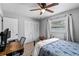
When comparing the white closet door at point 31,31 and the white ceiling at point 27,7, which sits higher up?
the white ceiling at point 27,7

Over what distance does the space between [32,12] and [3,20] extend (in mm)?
309

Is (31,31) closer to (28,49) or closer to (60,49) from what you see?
(28,49)

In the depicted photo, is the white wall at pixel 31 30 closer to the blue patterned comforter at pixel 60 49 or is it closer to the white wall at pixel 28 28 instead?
the white wall at pixel 28 28

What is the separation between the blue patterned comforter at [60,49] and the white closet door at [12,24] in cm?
36

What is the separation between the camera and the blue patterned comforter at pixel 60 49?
2.37 feet

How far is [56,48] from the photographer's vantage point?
2.54 feet

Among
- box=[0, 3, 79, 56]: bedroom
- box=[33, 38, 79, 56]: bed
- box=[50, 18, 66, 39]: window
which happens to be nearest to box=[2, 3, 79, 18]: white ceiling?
box=[0, 3, 79, 56]: bedroom

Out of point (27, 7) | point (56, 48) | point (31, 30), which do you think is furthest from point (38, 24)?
point (56, 48)

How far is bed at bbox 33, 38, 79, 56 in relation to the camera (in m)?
0.73

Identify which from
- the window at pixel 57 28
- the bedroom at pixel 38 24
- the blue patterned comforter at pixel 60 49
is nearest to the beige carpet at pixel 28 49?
the bedroom at pixel 38 24

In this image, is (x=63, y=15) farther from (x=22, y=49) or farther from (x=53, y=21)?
(x=22, y=49)

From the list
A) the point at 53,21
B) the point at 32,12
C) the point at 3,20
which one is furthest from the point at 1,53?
the point at 53,21

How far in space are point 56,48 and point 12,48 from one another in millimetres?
492

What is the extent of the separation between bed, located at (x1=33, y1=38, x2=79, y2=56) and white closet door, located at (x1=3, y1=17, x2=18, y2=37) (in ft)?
0.95
